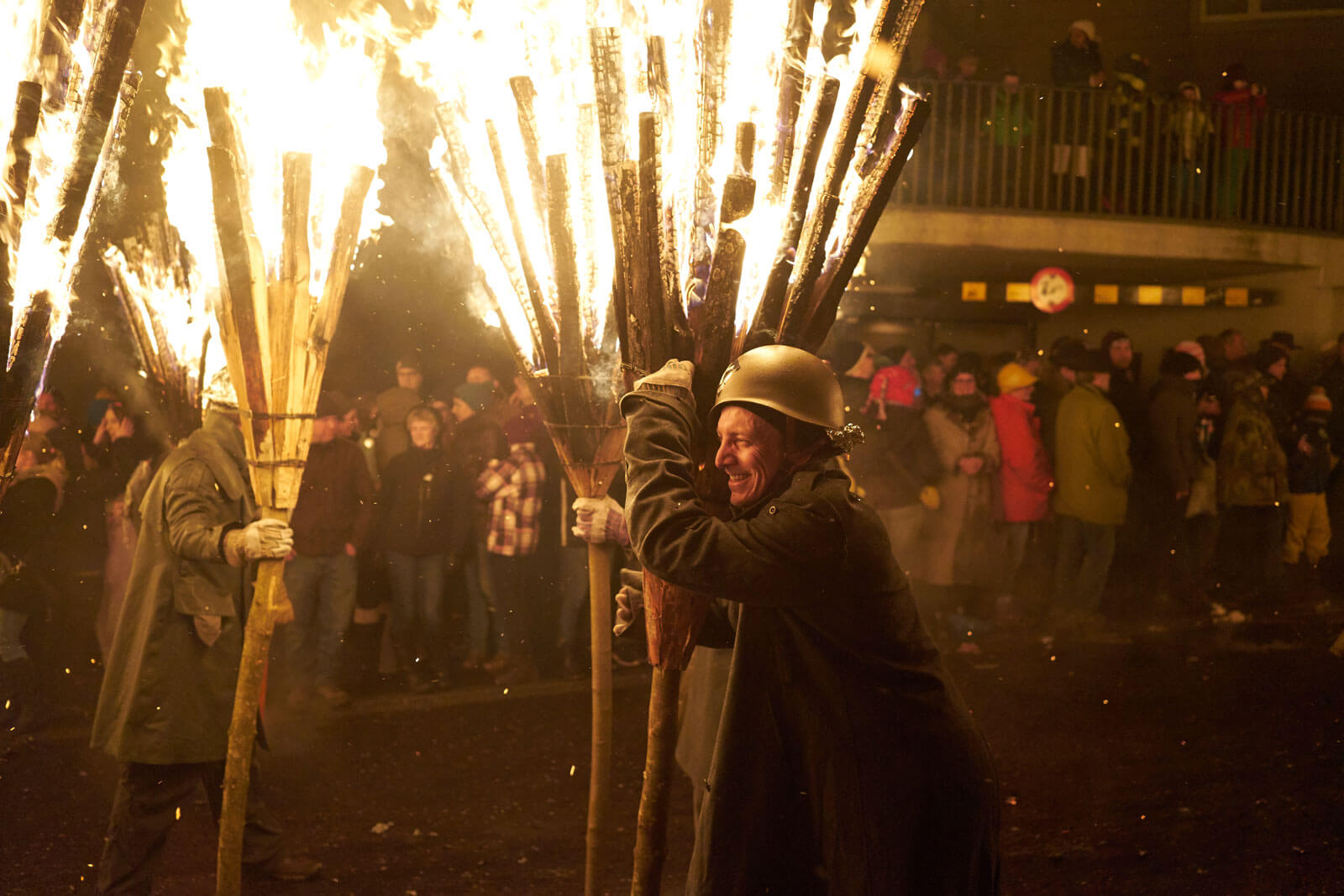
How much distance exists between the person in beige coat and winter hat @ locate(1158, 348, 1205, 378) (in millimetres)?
1968

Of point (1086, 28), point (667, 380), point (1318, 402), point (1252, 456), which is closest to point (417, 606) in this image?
point (667, 380)

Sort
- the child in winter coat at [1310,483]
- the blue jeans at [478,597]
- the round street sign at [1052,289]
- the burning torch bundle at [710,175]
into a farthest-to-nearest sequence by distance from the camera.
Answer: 1. the round street sign at [1052,289]
2. the child in winter coat at [1310,483]
3. the blue jeans at [478,597]
4. the burning torch bundle at [710,175]

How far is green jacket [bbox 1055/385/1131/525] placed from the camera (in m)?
9.12

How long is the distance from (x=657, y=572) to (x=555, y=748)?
4.24 meters

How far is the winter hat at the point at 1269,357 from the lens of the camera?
10.7 metres

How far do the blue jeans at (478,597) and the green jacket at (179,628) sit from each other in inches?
126

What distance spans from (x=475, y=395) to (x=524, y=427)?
2.13 feet

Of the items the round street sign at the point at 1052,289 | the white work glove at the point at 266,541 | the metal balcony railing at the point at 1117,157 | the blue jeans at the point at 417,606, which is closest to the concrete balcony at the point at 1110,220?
the metal balcony railing at the point at 1117,157

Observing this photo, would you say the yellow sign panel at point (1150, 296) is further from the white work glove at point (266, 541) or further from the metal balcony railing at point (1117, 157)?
the white work glove at point (266, 541)

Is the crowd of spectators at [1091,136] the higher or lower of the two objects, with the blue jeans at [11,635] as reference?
higher

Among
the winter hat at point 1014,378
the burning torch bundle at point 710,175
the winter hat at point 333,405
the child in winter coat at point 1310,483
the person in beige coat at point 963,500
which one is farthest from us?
the child in winter coat at point 1310,483

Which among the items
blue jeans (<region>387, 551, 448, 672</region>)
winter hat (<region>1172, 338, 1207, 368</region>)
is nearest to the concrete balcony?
winter hat (<region>1172, 338, 1207, 368</region>)

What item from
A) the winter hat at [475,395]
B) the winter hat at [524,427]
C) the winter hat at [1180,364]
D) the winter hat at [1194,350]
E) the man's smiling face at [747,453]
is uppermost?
the winter hat at [1194,350]

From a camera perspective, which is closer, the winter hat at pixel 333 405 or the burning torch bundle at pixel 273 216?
the burning torch bundle at pixel 273 216
